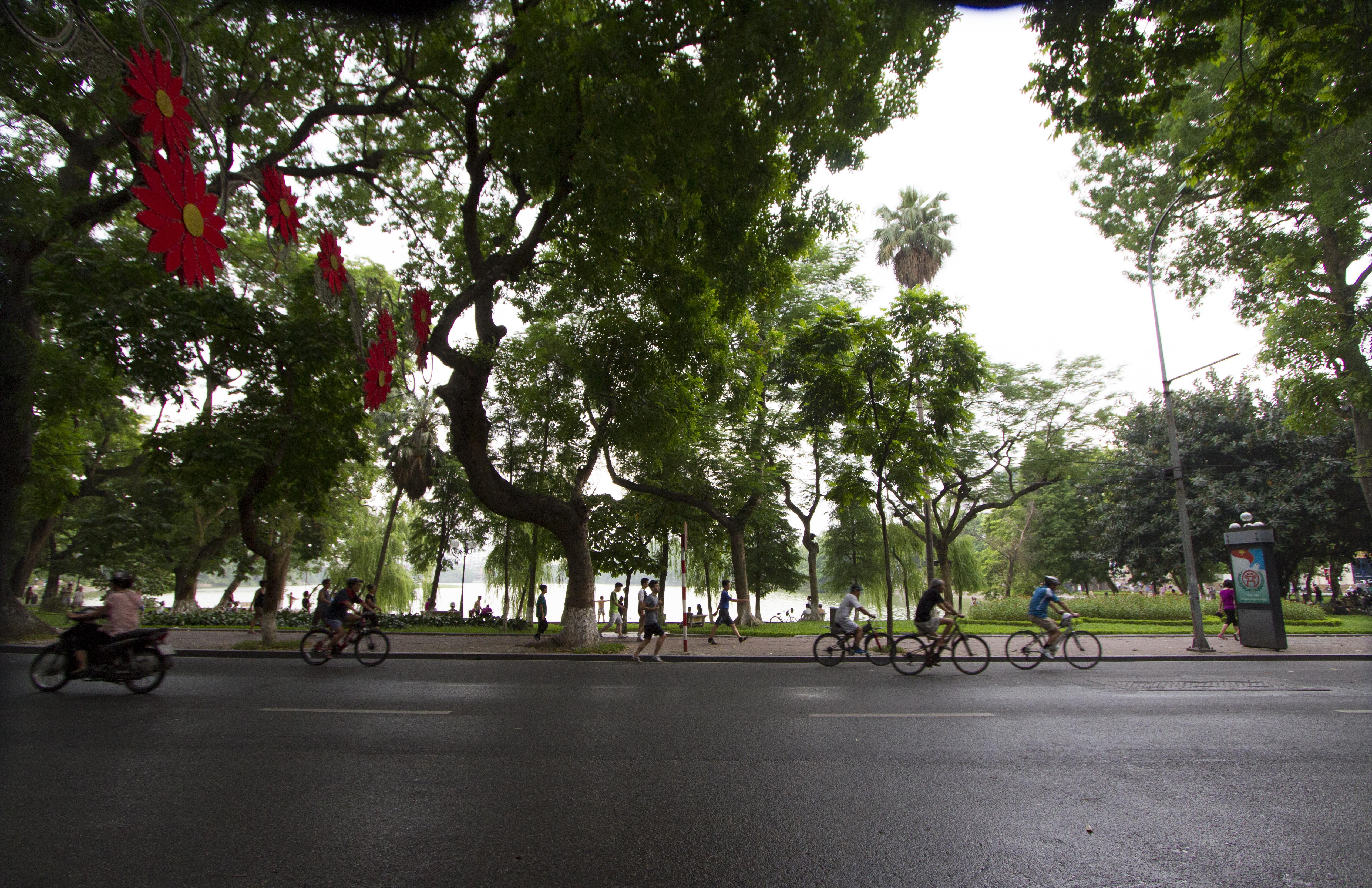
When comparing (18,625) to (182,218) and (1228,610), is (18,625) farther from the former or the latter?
(1228,610)

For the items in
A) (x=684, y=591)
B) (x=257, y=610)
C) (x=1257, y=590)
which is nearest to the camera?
(x=684, y=591)

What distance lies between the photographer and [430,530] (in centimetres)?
3678

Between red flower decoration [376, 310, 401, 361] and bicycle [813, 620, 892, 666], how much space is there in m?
10.2

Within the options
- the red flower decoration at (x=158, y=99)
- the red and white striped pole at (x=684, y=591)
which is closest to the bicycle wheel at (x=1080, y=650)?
the red and white striped pole at (x=684, y=591)

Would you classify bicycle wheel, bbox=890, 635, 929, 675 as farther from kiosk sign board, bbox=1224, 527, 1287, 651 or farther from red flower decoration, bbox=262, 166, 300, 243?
red flower decoration, bbox=262, 166, 300, 243

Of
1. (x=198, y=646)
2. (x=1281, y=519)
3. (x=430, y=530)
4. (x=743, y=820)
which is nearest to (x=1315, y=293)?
(x=1281, y=519)

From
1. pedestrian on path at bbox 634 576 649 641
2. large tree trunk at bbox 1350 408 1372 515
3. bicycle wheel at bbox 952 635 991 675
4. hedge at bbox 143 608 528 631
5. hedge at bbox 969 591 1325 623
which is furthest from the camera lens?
hedge at bbox 969 591 1325 623

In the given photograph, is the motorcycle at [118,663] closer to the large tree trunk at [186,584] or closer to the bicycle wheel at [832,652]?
the bicycle wheel at [832,652]

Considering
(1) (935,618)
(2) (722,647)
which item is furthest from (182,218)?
(2) (722,647)

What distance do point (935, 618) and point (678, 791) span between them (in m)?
9.26

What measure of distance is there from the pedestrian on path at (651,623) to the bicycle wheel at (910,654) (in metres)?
4.86

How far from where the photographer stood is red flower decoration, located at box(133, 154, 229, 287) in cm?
679

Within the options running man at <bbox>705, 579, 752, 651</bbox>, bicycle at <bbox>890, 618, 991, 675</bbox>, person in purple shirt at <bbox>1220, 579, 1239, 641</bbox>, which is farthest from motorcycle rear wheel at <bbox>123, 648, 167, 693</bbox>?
person in purple shirt at <bbox>1220, 579, 1239, 641</bbox>

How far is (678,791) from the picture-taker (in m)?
5.02
